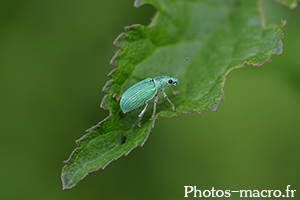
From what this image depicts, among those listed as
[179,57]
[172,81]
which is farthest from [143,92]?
[179,57]

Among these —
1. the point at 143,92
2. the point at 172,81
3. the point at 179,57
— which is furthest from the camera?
the point at 179,57

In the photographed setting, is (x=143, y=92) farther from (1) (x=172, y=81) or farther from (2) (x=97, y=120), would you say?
(2) (x=97, y=120)

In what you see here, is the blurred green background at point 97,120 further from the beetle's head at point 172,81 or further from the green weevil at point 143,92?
the beetle's head at point 172,81

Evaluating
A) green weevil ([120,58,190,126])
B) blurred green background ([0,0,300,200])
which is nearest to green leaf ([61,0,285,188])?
green weevil ([120,58,190,126])

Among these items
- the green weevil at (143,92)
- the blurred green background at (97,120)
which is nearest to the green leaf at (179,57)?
the green weevil at (143,92)

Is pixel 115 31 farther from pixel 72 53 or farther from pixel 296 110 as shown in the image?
pixel 296 110

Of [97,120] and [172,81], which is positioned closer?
[172,81]
